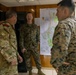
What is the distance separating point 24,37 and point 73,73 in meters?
2.56

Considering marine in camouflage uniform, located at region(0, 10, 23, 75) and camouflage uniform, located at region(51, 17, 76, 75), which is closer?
camouflage uniform, located at region(51, 17, 76, 75)

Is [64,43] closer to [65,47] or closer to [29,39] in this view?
A: [65,47]

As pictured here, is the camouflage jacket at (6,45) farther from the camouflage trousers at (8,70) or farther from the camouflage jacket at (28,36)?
the camouflage jacket at (28,36)

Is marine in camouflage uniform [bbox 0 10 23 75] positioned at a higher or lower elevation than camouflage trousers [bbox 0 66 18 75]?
higher

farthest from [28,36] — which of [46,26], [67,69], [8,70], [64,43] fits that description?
[64,43]

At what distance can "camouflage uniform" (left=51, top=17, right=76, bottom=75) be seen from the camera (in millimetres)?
1624

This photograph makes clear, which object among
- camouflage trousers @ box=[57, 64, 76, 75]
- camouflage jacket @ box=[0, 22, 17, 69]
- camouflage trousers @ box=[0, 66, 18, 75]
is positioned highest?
camouflage jacket @ box=[0, 22, 17, 69]

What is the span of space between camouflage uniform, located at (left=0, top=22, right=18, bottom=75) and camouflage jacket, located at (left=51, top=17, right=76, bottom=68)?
1.00 m

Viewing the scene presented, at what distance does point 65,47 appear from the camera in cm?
161

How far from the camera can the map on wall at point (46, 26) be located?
5035 mm

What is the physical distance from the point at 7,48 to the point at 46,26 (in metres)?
2.78

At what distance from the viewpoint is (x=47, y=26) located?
5066 millimetres

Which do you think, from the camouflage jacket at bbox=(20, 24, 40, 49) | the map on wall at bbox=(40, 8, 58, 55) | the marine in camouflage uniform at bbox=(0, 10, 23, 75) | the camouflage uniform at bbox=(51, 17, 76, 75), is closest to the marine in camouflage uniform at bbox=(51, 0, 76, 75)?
the camouflage uniform at bbox=(51, 17, 76, 75)

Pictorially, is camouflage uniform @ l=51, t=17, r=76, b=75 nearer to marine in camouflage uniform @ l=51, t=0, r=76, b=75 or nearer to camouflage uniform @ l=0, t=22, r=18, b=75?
marine in camouflage uniform @ l=51, t=0, r=76, b=75
